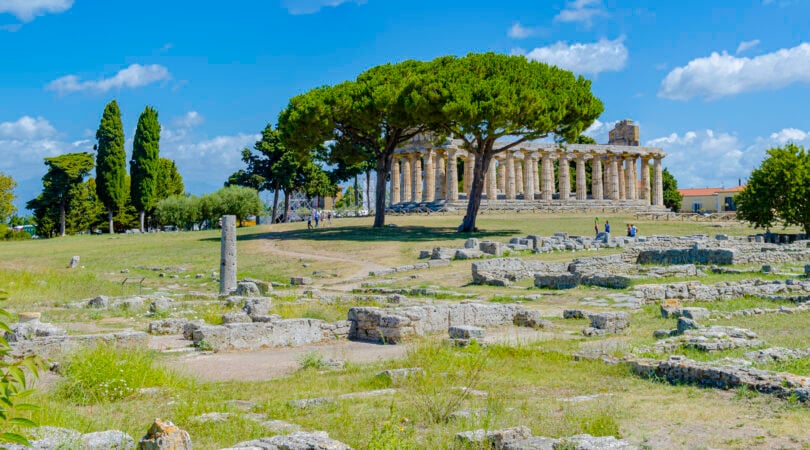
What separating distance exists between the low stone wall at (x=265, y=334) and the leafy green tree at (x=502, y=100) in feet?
82.0

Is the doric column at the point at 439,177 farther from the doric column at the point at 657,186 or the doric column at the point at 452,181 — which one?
the doric column at the point at 657,186

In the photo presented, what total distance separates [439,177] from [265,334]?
52.5 metres

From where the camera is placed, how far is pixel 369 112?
42562mm

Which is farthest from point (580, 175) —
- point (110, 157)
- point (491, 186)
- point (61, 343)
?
point (61, 343)

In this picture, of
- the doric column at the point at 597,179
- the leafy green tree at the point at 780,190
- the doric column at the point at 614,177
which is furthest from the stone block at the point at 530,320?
the doric column at the point at 614,177

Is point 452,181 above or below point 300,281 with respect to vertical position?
above

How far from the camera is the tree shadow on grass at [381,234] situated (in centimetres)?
4066

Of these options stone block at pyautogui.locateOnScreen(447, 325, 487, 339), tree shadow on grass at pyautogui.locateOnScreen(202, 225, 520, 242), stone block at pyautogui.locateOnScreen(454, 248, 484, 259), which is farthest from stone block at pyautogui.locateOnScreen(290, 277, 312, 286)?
stone block at pyautogui.locateOnScreen(447, 325, 487, 339)

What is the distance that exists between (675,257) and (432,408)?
25163mm

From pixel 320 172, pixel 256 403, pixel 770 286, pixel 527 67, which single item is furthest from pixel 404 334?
pixel 320 172

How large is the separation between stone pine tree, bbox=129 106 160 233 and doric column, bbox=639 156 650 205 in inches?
1968

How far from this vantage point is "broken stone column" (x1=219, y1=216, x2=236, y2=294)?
25286 mm

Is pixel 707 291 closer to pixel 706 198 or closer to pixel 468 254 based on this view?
pixel 468 254

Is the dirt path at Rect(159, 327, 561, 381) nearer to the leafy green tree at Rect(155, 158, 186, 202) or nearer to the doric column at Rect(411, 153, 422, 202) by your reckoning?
the doric column at Rect(411, 153, 422, 202)
